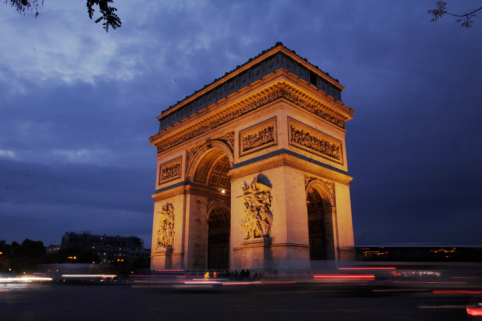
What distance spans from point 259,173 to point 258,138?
2.29 metres

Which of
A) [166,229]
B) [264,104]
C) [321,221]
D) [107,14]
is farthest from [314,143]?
[107,14]

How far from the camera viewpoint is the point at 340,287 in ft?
36.0

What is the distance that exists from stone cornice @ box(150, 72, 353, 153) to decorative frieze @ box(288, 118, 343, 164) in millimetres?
1320

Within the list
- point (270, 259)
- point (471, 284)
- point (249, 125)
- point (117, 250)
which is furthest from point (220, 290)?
point (117, 250)

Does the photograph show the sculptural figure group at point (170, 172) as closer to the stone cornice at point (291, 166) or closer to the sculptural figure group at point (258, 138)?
the stone cornice at point (291, 166)

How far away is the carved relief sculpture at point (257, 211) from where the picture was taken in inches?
762

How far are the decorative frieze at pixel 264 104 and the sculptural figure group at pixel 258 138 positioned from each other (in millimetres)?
1709

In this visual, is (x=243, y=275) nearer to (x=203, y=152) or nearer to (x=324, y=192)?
(x=324, y=192)

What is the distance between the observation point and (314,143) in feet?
73.3

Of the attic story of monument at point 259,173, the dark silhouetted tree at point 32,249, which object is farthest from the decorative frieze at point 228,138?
the dark silhouetted tree at point 32,249

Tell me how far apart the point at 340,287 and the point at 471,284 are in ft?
11.6

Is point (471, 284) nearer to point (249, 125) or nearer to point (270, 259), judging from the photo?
point (270, 259)

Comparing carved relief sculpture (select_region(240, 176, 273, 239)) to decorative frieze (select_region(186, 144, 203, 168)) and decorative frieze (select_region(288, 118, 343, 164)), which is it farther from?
decorative frieze (select_region(186, 144, 203, 168))

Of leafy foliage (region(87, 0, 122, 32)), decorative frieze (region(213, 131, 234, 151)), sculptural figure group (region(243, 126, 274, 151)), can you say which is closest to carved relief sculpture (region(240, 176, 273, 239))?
sculptural figure group (region(243, 126, 274, 151))
